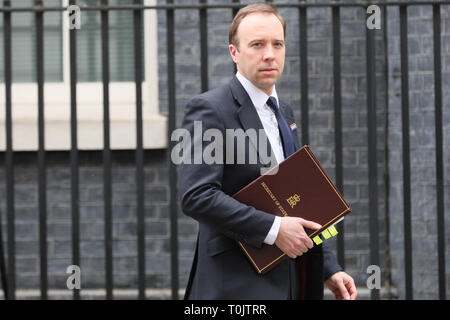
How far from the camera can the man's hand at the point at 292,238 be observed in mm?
2189

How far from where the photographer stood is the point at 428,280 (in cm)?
530

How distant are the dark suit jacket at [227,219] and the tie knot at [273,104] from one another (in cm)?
8

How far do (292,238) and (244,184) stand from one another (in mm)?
255

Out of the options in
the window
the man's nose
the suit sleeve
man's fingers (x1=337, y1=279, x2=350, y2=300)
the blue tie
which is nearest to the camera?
the suit sleeve

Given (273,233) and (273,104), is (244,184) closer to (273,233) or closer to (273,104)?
(273,233)

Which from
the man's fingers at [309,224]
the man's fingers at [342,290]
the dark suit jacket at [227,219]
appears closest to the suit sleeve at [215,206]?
the dark suit jacket at [227,219]

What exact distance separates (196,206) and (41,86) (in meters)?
1.99

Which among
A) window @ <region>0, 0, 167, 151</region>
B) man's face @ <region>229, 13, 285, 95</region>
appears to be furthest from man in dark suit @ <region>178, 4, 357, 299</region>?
window @ <region>0, 0, 167, 151</region>

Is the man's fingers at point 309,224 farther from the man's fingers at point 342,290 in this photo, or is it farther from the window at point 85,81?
the window at point 85,81

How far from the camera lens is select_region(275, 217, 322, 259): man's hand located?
7.18ft

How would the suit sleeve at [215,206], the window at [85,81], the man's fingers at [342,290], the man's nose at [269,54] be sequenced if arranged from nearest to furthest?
1. the suit sleeve at [215,206]
2. the man's nose at [269,54]
3. the man's fingers at [342,290]
4. the window at [85,81]

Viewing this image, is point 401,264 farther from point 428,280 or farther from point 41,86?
point 41,86

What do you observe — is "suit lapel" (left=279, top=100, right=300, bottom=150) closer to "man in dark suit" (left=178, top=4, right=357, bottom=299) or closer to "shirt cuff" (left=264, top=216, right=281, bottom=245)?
"man in dark suit" (left=178, top=4, right=357, bottom=299)
